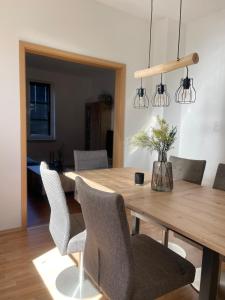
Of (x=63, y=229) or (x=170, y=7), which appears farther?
(x=170, y=7)

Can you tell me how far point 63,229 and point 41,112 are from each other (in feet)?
17.6

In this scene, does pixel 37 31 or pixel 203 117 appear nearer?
pixel 37 31

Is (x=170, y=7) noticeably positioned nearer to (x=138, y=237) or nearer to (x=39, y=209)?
(x=138, y=237)

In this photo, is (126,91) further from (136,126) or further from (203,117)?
(203,117)

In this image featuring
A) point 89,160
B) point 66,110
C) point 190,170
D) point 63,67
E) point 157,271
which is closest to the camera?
point 157,271

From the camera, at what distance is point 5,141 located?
8.66 feet

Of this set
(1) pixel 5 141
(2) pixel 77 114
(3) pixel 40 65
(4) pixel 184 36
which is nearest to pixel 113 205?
(1) pixel 5 141

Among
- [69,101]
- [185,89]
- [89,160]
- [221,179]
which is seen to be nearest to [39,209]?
[89,160]

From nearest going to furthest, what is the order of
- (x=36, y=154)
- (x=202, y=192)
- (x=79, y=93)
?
(x=202, y=192), (x=36, y=154), (x=79, y=93)

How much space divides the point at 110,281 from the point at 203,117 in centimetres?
288

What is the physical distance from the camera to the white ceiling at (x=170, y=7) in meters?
3.04

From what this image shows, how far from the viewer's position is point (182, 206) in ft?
5.04

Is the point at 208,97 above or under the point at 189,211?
above

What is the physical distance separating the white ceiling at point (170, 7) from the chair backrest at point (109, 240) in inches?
110
